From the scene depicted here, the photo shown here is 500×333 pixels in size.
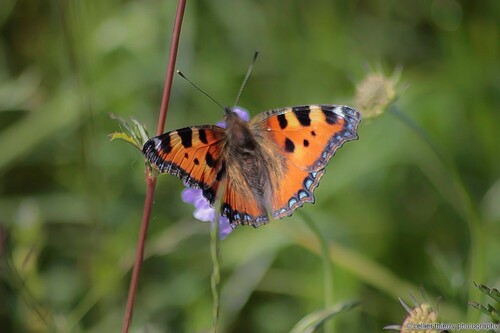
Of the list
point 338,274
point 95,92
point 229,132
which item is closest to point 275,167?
point 229,132

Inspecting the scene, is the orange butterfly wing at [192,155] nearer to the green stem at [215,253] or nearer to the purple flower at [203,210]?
the purple flower at [203,210]

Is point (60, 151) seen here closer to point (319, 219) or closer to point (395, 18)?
point (319, 219)

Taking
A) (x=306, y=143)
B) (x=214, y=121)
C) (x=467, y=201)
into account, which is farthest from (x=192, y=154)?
(x=214, y=121)

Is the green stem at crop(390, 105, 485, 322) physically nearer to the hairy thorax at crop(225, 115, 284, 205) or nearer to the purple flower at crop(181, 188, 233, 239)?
the hairy thorax at crop(225, 115, 284, 205)

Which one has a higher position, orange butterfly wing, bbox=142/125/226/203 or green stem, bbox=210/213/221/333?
orange butterfly wing, bbox=142/125/226/203

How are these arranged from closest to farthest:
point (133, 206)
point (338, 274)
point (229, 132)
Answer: point (229, 132) < point (338, 274) < point (133, 206)

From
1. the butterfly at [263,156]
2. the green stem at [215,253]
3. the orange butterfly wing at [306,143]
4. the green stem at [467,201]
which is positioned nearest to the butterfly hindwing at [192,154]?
the butterfly at [263,156]

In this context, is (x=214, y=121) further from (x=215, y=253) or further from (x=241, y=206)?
(x=215, y=253)

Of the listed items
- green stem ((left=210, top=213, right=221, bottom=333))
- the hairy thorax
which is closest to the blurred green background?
the hairy thorax
